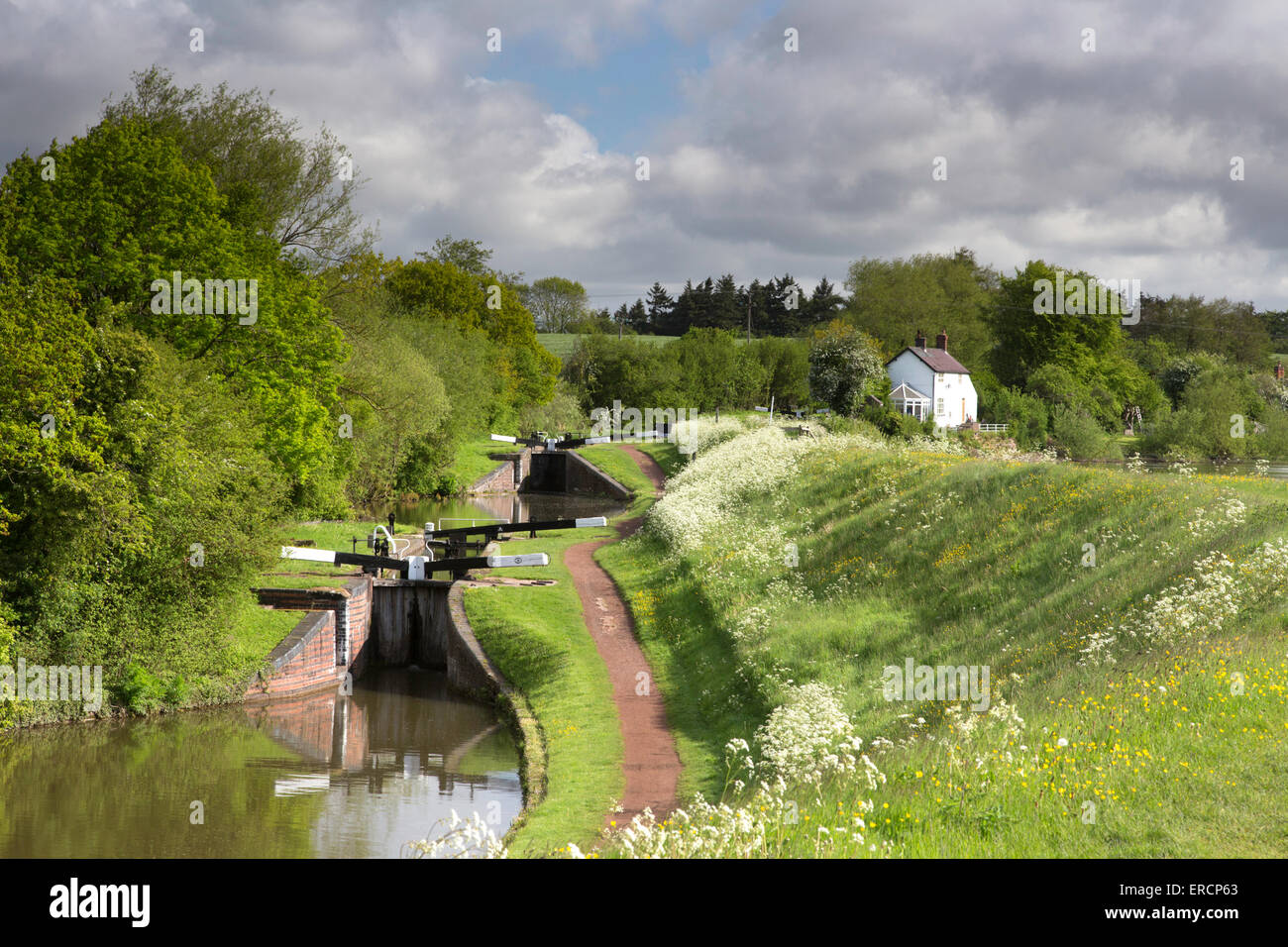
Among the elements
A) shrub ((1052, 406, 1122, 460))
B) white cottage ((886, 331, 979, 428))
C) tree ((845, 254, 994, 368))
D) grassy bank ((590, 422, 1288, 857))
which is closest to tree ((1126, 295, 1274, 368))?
tree ((845, 254, 994, 368))

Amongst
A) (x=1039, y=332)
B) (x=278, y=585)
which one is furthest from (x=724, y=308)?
(x=278, y=585)

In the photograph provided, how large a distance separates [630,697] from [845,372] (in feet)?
145

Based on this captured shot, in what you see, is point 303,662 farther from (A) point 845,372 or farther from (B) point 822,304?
(B) point 822,304

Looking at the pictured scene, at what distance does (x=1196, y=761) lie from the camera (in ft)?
36.4

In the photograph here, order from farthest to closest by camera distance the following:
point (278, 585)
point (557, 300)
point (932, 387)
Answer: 1. point (557, 300)
2. point (932, 387)
3. point (278, 585)

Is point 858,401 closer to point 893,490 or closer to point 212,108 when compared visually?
point 893,490

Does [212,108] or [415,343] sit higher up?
[212,108]

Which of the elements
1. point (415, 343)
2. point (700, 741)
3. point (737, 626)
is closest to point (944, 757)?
point (700, 741)

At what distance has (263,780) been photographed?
70.1ft

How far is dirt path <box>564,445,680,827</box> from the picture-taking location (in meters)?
16.9

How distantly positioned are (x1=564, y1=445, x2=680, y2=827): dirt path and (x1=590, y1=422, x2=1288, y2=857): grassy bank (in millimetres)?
461

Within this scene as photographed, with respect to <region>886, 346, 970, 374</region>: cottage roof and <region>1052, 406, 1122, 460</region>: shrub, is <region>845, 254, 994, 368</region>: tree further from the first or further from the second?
<region>1052, 406, 1122, 460</region>: shrub

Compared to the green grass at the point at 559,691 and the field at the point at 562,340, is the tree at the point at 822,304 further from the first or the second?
the green grass at the point at 559,691

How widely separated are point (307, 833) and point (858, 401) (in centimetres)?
4977
